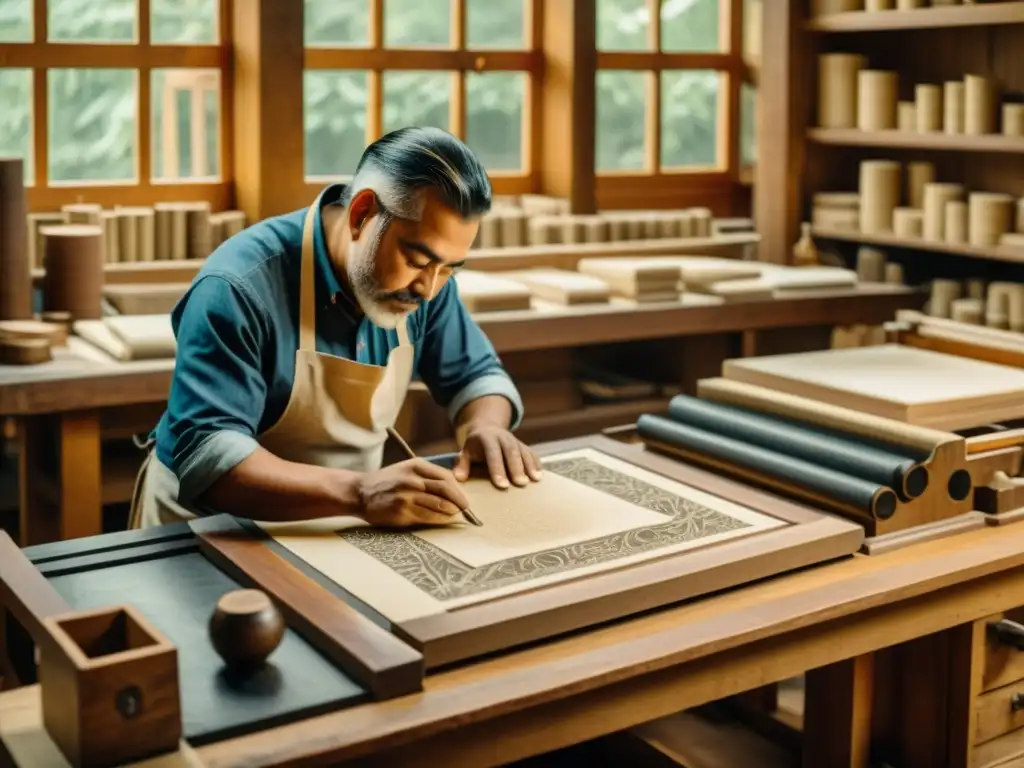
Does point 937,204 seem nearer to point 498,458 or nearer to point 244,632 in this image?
point 498,458

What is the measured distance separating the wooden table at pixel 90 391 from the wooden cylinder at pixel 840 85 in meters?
1.05

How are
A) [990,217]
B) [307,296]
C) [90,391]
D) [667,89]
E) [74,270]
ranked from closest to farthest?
[307,296], [90,391], [74,270], [990,217], [667,89]

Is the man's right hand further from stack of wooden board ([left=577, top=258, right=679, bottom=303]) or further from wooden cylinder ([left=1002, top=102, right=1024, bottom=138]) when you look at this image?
wooden cylinder ([left=1002, top=102, right=1024, bottom=138])

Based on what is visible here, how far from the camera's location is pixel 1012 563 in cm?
229

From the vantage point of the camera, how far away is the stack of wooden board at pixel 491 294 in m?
4.05

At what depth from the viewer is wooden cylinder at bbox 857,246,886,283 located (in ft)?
16.3

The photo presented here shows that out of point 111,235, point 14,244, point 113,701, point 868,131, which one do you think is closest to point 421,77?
point 111,235

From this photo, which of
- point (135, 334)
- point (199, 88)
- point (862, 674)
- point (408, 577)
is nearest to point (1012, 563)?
point (862, 674)

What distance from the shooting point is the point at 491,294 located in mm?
4082

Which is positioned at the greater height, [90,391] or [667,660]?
[90,391]

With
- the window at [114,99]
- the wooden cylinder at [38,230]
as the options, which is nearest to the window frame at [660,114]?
the window at [114,99]

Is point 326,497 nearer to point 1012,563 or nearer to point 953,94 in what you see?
point 1012,563

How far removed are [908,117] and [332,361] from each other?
9.36 ft

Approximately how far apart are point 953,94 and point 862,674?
275cm
